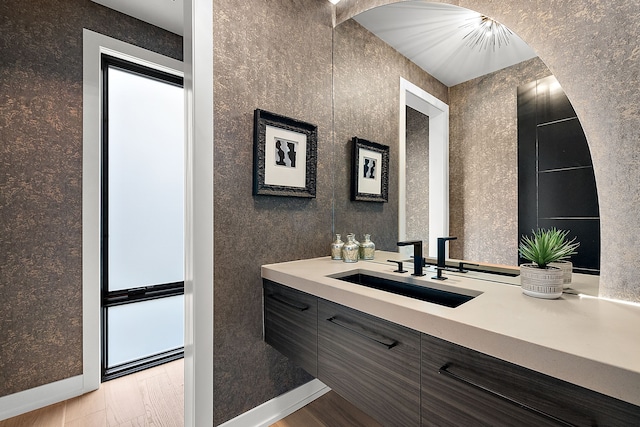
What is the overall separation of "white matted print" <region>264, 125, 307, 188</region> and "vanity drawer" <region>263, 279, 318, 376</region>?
60 cm

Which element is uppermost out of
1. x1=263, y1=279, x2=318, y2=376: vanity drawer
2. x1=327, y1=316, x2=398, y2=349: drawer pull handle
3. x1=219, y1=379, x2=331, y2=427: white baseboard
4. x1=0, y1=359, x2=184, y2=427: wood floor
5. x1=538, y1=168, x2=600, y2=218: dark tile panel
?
x1=538, y1=168, x2=600, y2=218: dark tile panel

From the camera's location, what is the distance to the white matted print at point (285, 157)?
1.65 metres

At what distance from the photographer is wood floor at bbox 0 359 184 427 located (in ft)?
5.65

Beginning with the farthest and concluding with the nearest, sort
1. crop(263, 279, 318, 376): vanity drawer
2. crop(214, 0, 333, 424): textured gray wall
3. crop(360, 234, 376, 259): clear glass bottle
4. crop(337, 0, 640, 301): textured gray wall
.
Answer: crop(360, 234, 376, 259): clear glass bottle → crop(214, 0, 333, 424): textured gray wall → crop(263, 279, 318, 376): vanity drawer → crop(337, 0, 640, 301): textured gray wall

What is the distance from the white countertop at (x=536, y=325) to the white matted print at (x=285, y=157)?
0.70 metres

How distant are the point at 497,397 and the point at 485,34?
4.57ft

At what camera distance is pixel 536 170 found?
44.6 inches

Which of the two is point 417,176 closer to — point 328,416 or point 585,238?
point 585,238

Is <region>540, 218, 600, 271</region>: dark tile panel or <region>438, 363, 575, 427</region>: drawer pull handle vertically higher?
<region>540, 218, 600, 271</region>: dark tile panel

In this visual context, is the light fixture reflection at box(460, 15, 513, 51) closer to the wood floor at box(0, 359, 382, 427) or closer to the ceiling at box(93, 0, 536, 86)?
the ceiling at box(93, 0, 536, 86)

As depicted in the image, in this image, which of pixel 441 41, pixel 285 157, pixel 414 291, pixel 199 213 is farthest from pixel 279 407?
pixel 441 41

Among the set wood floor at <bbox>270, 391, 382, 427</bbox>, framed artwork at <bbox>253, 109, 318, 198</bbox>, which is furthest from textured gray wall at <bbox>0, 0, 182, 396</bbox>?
wood floor at <bbox>270, 391, 382, 427</bbox>

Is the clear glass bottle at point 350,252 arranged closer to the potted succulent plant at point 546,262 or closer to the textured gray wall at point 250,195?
the textured gray wall at point 250,195

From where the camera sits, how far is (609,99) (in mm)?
946
